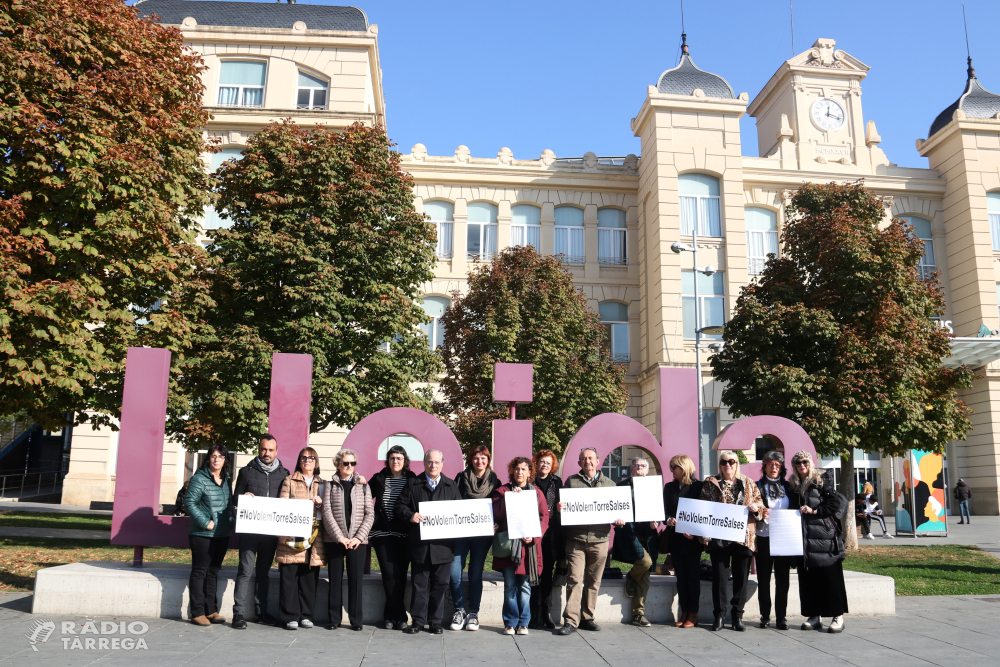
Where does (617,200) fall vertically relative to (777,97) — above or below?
below

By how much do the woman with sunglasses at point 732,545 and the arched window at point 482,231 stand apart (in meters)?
23.2

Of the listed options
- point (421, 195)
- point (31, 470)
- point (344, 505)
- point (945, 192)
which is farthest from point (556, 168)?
point (31, 470)

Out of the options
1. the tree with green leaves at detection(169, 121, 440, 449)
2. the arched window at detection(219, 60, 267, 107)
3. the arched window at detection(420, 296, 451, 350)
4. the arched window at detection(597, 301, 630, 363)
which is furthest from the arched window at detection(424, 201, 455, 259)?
the tree with green leaves at detection(169, 121, 440, 449)

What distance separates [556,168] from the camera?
31.4 metres

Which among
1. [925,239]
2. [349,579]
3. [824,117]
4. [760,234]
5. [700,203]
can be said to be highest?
[824,117]

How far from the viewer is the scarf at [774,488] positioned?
7988mm

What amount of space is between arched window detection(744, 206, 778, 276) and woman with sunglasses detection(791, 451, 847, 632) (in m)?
23.6

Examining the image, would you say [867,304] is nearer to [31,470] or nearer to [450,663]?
[450,663]

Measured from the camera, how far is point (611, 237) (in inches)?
1233

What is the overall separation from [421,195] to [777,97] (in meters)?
17.6

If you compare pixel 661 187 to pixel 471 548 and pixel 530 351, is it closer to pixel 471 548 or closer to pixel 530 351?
pixel 530 351

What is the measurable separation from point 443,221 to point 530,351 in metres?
11.3

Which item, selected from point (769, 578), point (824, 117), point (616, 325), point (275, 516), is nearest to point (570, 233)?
point (616, 325)

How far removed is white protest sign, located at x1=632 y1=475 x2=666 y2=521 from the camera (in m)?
8.13
